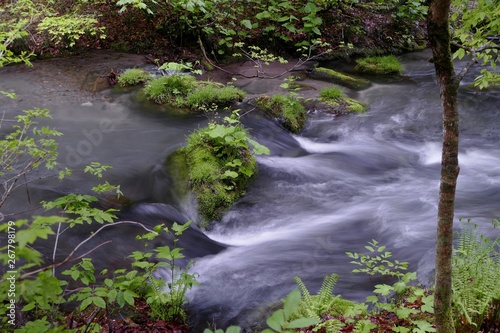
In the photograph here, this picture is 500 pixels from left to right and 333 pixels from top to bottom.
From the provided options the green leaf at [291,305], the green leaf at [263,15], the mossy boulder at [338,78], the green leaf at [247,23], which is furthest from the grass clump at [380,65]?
the green leaf at [291,305]

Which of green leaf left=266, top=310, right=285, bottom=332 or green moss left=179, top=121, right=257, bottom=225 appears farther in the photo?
green moss left=179, top=121, right=257, bottom=225

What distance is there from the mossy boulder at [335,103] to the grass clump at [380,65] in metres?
2.52

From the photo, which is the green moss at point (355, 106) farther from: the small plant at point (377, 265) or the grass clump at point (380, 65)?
the small plant at point (377, 265)

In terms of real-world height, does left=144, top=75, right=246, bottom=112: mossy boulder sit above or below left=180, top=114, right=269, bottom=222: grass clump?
above

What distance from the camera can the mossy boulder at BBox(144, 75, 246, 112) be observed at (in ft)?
28.4

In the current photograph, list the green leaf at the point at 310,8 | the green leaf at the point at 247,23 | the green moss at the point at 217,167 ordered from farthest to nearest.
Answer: the green leaf at the point at 310,8, the green leaf at the point at 247,23, the green moss at the point at 217,167

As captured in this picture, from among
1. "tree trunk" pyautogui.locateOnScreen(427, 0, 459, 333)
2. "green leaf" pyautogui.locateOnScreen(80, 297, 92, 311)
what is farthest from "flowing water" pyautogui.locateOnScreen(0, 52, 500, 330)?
"tree trunk" pyautogui.locateOnScreen(427, 0, 459, 333)

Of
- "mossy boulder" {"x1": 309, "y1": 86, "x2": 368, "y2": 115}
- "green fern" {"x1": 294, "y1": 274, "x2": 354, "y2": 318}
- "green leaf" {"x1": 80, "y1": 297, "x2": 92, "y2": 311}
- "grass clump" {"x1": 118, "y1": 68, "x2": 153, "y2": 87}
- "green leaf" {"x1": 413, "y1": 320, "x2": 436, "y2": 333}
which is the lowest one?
"green leaf" {"x1": 80, "y1": 297, "x2": 92, "y2": 311}

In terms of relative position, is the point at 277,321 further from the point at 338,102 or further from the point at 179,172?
the point at 338,102

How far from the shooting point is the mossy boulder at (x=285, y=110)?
860cm

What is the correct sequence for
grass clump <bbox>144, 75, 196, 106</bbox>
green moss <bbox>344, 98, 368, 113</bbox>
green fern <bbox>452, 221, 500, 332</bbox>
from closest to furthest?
green fern <bbox>452, 221, 500, 332</bbox> → grass clump <bbox>144, 75, 196, 106</bbox> → green moss <bbox>344, 98, 368, 113</bbox>

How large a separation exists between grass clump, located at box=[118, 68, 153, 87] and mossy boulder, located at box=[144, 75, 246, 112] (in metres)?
0.51

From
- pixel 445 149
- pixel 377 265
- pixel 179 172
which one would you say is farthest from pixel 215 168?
pixel 445 149

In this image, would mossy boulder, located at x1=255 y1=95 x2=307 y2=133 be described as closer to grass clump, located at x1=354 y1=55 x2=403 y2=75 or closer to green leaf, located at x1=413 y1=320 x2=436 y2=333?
grass clump, located at x1=354 y1=55 x2=403 y2=75
